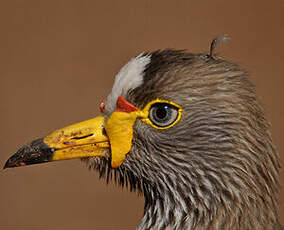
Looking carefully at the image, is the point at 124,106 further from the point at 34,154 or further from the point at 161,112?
the point at 34,154

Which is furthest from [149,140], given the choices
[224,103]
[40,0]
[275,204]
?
[40,0]

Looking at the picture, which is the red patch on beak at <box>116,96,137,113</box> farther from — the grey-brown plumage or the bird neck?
the bird neck

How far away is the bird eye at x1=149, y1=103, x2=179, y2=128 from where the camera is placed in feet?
4.24

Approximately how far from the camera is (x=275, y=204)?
137 cm

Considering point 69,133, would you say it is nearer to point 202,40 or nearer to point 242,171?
point 242,171

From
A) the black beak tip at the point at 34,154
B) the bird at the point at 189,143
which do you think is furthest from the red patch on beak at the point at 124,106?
the black beak tip at the point at 34,154

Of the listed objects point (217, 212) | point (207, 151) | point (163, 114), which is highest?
point (163, 114)

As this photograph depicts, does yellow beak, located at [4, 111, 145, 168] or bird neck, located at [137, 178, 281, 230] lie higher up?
yellow beak, located at [4, 111, 145, 168]

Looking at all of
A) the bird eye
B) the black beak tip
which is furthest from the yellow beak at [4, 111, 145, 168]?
the bird eye

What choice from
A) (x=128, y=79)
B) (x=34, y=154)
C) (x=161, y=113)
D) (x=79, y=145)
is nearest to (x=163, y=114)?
(x=161, y=113)

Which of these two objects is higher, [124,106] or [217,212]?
Answer: [124,106]

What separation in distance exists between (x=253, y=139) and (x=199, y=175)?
0.16 metres

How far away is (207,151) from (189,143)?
0.05 metres

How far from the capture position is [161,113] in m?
1.30
